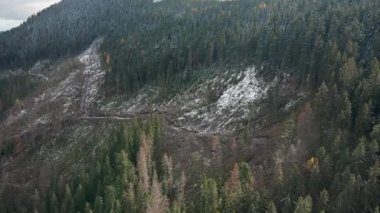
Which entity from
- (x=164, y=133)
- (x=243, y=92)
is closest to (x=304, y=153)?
(x=243, y=92)

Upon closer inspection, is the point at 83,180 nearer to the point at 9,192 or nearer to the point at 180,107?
the point at 9,192

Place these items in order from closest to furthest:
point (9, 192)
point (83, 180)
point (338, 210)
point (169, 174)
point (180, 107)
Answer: point (338, 210)
point (169, 174)
point (83, 180)
point (9, 192)
point (180, 107)

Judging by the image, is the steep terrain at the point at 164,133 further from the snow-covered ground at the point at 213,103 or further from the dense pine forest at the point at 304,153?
the dense pine forest at the point at 304,153

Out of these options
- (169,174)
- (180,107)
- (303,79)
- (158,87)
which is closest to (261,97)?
(303,79)

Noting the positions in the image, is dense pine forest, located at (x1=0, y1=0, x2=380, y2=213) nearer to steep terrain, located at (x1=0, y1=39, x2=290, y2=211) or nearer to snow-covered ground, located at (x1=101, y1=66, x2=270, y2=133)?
steep terrain, located at (x1=0, y1=39, x2=290, y2=211)

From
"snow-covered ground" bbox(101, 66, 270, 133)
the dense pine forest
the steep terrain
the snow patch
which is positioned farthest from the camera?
the snow patch

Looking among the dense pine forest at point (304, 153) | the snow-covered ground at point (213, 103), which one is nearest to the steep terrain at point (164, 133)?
the snow-covered ground at point (213, 103)

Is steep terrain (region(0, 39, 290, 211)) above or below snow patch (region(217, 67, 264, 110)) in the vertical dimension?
below

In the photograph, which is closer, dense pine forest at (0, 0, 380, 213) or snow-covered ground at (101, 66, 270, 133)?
dense pine forest at (0, 0, 380, 213)

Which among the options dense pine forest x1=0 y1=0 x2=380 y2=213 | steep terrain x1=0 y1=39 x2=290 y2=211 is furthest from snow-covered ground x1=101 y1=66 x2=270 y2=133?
dense pine forest x1=0 y1=0 x2=380 y2=213

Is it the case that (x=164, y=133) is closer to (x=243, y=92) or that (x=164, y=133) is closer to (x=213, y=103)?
(x=213, y=103)

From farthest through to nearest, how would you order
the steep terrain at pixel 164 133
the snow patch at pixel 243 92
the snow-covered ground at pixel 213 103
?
the snow patch at pixel 243 92 < the snow-covered ground at pixel 213 103 < the steep terrain at pixel 164 133
